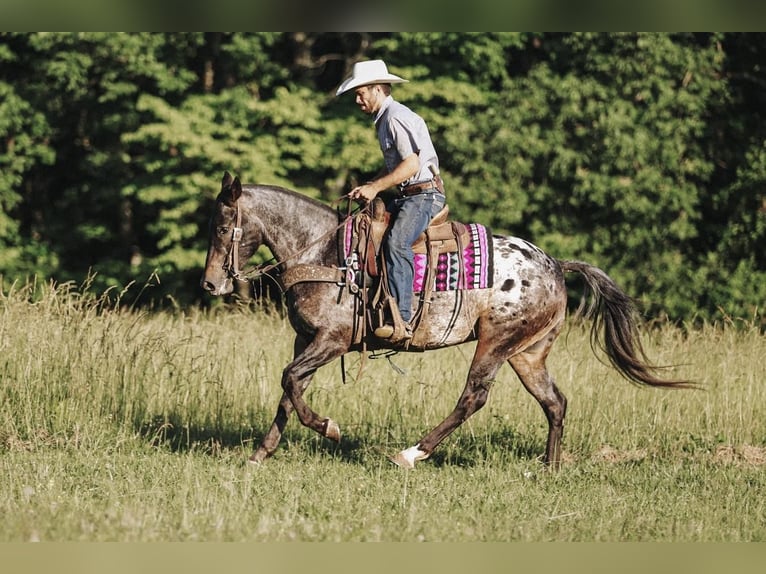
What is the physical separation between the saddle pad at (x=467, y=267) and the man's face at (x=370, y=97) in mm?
1174

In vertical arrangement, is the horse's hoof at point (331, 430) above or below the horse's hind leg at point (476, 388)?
below

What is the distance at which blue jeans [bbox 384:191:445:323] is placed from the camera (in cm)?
726

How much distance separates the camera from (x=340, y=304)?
7.46 metres

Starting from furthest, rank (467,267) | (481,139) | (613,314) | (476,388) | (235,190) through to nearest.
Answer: (481,139) → (613,314) → (476,388) → (467,267) → (235,190)

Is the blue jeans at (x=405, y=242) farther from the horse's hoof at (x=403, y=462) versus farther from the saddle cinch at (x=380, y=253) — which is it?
the horse's hoof at (x=403, y=462)

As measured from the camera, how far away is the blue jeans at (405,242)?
7.26 metres

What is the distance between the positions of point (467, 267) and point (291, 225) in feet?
4.54

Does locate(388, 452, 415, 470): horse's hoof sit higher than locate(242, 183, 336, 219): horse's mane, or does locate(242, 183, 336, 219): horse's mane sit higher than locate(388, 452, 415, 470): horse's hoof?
locate(242, 183, 336, 219): horse's mane

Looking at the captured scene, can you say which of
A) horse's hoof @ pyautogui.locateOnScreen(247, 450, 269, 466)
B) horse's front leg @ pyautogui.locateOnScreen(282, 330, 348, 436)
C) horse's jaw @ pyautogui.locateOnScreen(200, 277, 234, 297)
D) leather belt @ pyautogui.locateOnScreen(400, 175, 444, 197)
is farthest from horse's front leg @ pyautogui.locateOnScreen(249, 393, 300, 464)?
leather belt @ pyautogui.locateOnScreen(400, 175, 444, 197)

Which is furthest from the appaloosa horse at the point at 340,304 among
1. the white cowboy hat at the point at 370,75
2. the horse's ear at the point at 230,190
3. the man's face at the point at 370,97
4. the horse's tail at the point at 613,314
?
the white cowboy hat at the point at 370,75

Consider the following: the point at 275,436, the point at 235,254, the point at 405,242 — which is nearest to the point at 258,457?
the point at 275,436

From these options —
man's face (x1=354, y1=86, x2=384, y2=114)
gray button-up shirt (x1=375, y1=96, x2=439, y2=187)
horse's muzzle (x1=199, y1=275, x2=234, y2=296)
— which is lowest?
horse's muzzle (x1=199, y1=275, x2=234, y2=296)

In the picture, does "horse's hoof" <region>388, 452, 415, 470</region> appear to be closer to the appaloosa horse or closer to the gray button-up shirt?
the appaloosa horse

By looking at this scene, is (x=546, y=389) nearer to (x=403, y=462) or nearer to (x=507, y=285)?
(x=507, y=285)
